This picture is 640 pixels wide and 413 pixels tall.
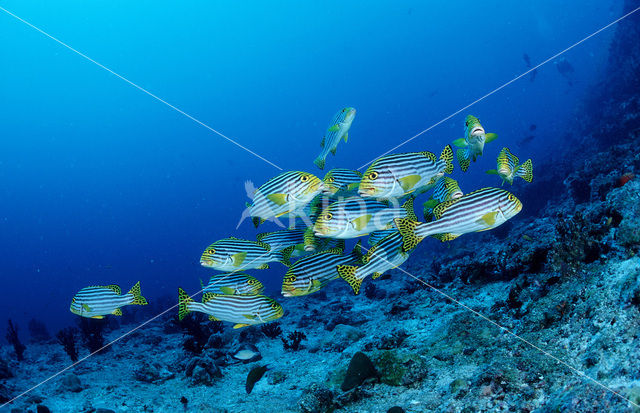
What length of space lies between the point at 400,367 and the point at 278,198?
2.66 meters

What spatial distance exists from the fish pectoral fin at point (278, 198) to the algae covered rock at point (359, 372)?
2.20 meters

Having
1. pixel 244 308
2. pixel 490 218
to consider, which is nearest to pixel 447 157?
pixel 490 218

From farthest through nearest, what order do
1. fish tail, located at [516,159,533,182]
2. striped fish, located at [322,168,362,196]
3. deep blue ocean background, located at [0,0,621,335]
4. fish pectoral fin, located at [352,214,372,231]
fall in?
deep blue ocean background, located at [0,0,621,335] < fish tail, located at [516,159,533,182] < striped fish, located at [322,168,362,196] < fish pectoral fin, located at [352,214,372,231]

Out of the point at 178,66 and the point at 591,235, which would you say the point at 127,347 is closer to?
→ the point at 591,235

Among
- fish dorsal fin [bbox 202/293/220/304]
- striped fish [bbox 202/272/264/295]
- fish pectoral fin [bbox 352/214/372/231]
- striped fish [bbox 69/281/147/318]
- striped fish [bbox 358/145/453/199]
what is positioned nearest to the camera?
fish pectoral fin [bbox 352/214/372/231]

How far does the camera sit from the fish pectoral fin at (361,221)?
357 centimetres

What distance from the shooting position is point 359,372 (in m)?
4.23

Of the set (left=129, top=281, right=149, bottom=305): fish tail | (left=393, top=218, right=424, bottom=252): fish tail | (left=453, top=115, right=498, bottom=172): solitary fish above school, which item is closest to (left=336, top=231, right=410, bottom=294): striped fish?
(left=393, top=218, right=424, bottom=252): fish tail

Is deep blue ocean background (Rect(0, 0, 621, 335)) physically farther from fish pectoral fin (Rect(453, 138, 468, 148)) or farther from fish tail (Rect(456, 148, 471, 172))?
fish pectoral fin (Rect(453, 138, 468, 148))

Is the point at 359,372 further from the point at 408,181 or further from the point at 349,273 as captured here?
the point at 408,181

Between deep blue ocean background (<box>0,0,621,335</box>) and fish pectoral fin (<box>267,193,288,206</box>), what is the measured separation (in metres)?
93.9

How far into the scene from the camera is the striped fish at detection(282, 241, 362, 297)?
3.96 metres

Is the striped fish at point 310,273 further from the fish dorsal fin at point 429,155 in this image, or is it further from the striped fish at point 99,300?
the striped fish at point 99,300

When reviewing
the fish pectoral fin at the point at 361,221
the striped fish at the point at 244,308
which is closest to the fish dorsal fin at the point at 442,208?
the fish pectoral fin at the point at 361,221
